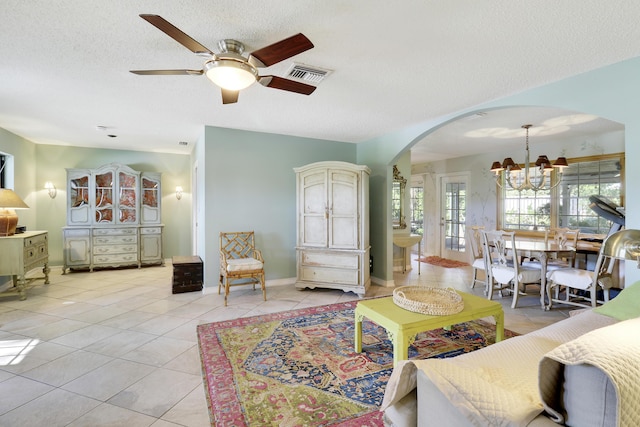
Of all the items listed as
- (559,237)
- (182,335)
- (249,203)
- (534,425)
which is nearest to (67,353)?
(182,335)

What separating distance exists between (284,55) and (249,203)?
2992 millimetres

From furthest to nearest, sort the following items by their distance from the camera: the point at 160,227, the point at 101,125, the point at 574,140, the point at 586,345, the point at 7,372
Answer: the point at 160,227
the point at 574,140
the point at 101,125
the point at 7,372
the point at 586,345

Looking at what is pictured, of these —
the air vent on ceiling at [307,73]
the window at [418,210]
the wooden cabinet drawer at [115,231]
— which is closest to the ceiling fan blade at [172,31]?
the air vent on ceiling at [307,73]

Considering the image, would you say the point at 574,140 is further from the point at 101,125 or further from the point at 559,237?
the point at 101,125

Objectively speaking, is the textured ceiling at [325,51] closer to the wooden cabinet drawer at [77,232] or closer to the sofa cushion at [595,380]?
the sofa cushion at [595,380]

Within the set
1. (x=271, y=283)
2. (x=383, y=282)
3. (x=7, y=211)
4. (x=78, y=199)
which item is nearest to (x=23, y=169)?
(x=78, y=199)

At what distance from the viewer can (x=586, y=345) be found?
90cm

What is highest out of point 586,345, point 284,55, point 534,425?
point 284,55

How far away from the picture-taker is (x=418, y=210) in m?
8.16

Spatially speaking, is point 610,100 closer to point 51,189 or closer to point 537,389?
point 537,389

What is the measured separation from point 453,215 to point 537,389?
22.0 feet

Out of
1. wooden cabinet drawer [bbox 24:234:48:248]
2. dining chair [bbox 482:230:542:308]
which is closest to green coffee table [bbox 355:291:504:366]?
dining chair [bbox 482:230:542:308]

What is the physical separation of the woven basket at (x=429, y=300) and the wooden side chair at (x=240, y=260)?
199 centimetres

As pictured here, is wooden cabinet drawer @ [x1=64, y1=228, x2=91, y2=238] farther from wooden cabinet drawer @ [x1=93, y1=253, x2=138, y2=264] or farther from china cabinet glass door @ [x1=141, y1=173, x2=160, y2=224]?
china cabinet glass door @ [x1=141, y1=173, x2=160, y2=224]
